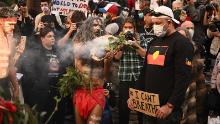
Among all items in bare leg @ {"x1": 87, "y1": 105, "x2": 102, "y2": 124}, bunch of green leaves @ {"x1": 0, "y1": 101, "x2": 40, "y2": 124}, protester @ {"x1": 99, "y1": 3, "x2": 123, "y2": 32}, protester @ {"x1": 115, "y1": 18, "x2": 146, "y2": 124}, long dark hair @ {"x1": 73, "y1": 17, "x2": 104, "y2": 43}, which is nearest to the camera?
bunch of green leaves @ {"x1": 0, "y1": 101, "x2": 40, "y2": 124}

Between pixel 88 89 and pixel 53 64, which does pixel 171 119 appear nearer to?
pixel 88 89

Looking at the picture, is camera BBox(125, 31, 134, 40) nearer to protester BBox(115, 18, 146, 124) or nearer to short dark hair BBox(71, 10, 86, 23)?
protester BBox(115, 18, 146, 124)

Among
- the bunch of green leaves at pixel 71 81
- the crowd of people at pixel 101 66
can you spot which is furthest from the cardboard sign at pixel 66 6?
the bunch of green leaves at pixel 71 81

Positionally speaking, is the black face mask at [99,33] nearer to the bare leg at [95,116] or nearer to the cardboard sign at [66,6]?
the bare leg at [95,116]

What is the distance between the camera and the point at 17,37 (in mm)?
7875

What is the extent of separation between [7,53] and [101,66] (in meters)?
1.32

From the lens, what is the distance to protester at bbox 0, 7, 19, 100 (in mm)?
6492

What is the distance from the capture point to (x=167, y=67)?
636 centimetres

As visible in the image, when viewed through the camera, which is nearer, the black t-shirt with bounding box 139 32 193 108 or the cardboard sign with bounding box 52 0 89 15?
the black t-shirt with bounding box 139 32 193 108

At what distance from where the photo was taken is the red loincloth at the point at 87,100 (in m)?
6.75

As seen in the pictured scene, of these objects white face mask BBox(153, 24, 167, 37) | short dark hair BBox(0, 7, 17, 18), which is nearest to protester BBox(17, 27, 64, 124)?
short dark hair BBox(0, 7, 17, 18)

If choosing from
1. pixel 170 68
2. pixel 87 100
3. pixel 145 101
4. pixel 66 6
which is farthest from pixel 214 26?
pixel 87 100

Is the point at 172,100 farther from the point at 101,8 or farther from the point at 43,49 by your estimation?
the point at 101,8

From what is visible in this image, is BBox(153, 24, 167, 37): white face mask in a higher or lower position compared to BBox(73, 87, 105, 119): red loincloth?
higher
